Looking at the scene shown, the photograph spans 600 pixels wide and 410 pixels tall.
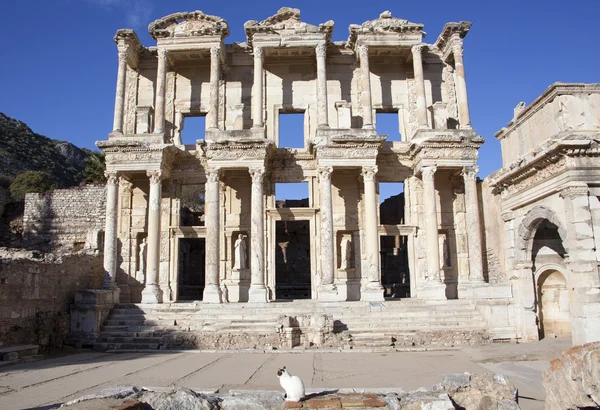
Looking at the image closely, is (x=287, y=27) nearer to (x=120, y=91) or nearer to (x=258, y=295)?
(x=120, y=91)

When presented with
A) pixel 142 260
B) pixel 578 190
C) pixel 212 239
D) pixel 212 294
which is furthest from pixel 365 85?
pixel 142 260

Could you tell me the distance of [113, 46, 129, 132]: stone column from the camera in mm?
19375

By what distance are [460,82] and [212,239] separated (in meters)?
11.3

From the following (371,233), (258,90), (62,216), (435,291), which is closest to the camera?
(435,291)

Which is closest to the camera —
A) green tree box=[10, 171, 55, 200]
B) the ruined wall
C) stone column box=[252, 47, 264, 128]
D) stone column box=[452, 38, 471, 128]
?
the ruined wall

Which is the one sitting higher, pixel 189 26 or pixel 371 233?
pixel 189 26

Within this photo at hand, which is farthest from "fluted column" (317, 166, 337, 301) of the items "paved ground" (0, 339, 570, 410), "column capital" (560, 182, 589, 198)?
"column capital" (560, 182, 589, 198)

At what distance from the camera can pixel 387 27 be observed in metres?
19.9

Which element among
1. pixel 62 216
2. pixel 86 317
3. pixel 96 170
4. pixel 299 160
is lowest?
pixel 86 317

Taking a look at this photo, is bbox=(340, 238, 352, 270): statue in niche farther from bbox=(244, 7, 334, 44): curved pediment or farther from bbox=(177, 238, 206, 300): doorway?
bbox=(177, 238, 206, 300): doorway

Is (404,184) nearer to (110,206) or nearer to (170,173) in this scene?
(170,173)

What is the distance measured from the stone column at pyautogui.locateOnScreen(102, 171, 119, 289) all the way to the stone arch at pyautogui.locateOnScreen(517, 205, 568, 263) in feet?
42.7

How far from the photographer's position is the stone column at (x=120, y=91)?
19.4 m

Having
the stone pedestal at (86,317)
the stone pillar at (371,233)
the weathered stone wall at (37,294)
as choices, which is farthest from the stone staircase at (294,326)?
the weathered stone wall at (37,294)
